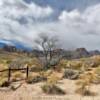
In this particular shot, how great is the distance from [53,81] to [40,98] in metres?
5.89

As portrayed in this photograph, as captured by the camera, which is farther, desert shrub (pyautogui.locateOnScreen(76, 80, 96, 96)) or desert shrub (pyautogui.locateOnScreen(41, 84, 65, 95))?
desert shrub (pyautogui.locateOnScreen(41, 84, 65, 95))

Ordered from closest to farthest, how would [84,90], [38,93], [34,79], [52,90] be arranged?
[84,90], [38,93], [52,90], [34,79]

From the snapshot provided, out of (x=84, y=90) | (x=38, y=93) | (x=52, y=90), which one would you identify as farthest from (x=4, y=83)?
(x=84, y=90)

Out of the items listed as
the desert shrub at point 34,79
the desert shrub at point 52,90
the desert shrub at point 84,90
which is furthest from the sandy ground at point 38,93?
the desert shrub at point 34,79

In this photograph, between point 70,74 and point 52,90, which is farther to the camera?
point 70,74

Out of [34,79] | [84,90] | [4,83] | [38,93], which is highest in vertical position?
[34,79]

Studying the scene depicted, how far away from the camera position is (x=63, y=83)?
28625 millimetres

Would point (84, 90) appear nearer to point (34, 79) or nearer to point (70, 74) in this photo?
point (34, 79)

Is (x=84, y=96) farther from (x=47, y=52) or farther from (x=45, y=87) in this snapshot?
(x=47, y=52)

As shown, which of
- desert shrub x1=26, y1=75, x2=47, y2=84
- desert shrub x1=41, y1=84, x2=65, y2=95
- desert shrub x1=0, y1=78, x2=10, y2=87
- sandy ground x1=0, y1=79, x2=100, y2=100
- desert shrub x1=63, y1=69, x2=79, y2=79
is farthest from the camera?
desert shrub x1=63, y1=69, x2=79, y2=79

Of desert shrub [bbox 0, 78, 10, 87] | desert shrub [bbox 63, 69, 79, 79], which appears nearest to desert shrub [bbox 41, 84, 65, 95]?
desert shrub [bbox 0, 78, 10, 87]

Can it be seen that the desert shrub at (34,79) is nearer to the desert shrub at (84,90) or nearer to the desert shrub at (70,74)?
the desert shrub at (70,74)

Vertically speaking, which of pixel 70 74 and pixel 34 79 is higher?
pixel 70 74

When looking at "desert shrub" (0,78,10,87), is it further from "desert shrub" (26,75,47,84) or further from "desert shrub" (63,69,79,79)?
"desert shrub" (63,69,79,79)
